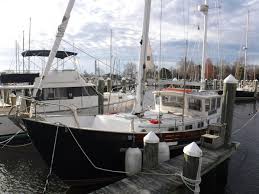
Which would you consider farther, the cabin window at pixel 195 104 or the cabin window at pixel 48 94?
the cabin window at pixel 48 94

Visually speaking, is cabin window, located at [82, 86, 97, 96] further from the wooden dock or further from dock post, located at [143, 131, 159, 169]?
dock post, located at [143, 131, 159, 169]

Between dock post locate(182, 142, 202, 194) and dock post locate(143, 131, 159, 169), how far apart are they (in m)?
1.25

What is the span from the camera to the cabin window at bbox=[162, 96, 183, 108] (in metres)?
12.8

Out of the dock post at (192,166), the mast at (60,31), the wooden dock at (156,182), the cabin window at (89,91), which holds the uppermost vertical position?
the mast at (60,31)

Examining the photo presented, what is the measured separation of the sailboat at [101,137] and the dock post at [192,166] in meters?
2.44

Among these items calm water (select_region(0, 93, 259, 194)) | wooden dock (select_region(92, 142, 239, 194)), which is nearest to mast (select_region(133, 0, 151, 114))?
wooden dock (select_region(92, 142, 239, 194))

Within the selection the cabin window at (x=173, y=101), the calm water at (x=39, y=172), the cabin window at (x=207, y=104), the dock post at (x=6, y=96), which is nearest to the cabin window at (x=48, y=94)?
the calm water at (x=39, y=172)

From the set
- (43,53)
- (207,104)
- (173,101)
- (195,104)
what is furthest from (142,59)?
(43,53)

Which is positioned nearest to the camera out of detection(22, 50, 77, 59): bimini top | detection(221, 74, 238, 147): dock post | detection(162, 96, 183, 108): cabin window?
detection(221, 74, 238, 147): dock post

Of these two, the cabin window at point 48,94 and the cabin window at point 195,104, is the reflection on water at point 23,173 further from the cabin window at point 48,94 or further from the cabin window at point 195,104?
the cabin window at point 195,104

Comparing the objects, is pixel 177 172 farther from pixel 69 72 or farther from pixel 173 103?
pixel 69 72

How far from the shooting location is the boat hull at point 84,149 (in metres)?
9.12

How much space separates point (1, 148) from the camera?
15062 millimetres

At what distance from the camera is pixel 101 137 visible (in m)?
9.32
